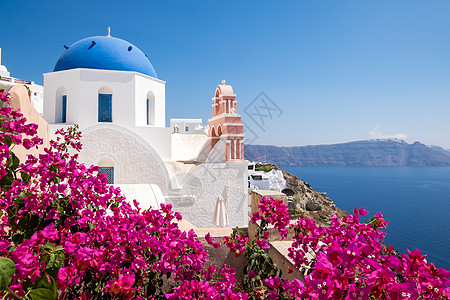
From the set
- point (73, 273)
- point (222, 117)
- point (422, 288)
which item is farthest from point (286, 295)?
point (222, 117)

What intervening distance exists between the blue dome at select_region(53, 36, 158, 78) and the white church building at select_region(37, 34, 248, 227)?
0.03 meters

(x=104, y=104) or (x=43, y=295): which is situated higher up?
(x=104, y=104)

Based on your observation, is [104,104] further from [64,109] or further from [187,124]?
[187,124]

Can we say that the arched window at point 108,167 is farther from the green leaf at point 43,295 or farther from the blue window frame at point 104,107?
the green leaf at point 43,295

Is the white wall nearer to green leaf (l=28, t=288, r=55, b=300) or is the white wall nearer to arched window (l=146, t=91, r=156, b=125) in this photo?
arched window (l=146, t=91, r=156, b=125)

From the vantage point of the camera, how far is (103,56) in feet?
33.7

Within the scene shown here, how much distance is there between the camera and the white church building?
884 cm

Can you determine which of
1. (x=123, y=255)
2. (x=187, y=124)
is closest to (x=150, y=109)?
(x=123, y=255)

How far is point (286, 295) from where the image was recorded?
5.85 ft

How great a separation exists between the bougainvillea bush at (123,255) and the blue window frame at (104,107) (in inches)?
345

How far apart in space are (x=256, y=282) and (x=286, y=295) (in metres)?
0.54

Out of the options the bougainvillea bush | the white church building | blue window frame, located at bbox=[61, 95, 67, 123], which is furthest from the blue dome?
the bougainvillea bush

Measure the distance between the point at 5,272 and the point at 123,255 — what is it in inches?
29.0

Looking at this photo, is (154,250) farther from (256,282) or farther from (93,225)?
(256,282)
